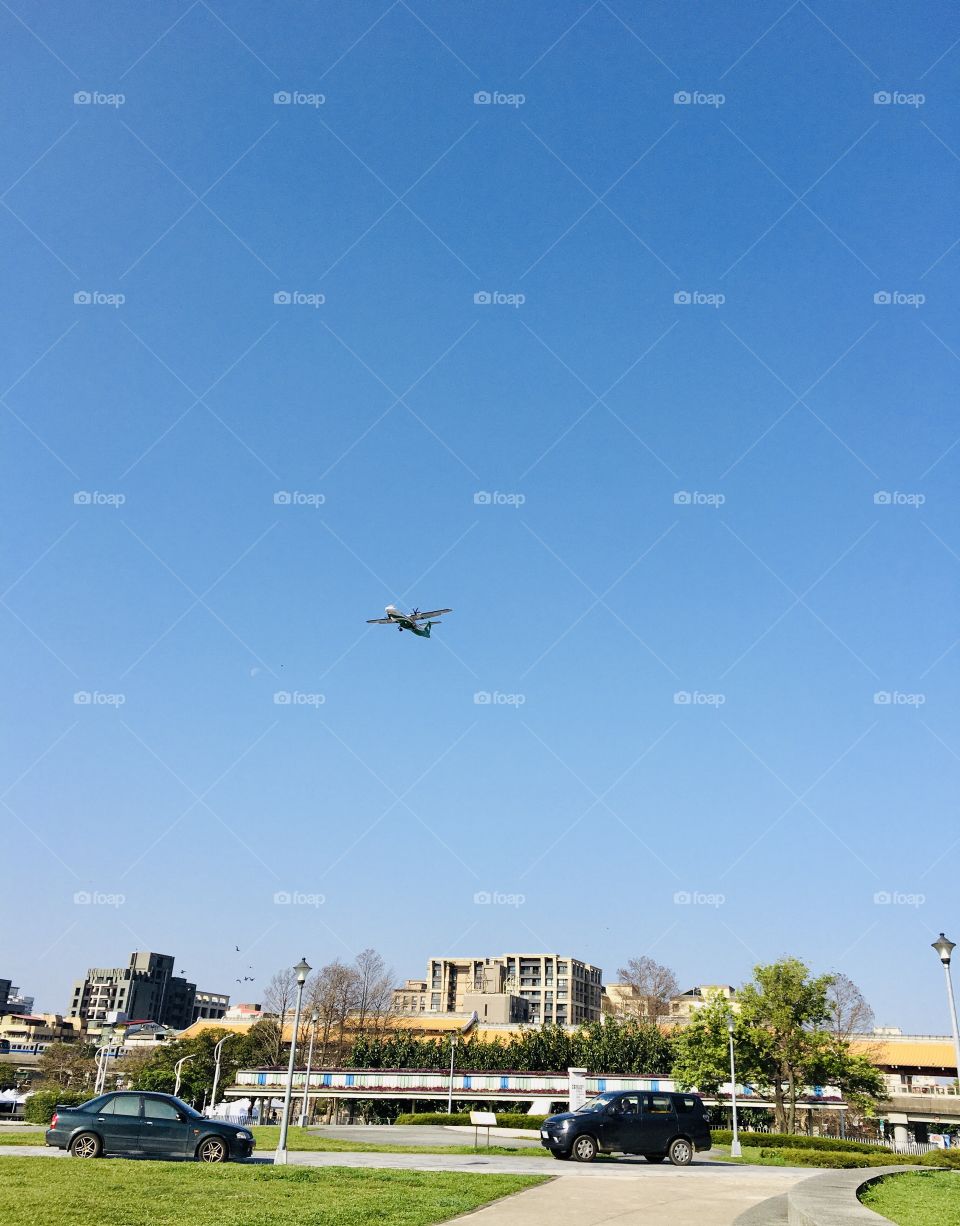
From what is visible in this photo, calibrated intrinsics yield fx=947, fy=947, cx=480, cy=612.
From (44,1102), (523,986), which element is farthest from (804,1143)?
(523,986)

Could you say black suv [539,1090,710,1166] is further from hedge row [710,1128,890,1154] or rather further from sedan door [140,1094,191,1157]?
hedge row [710,1128,890,1154]

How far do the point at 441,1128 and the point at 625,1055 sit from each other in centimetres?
2909

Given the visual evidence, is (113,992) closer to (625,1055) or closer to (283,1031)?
(283,1031)

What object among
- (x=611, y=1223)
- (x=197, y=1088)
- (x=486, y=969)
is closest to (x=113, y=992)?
(x=486, y=969)

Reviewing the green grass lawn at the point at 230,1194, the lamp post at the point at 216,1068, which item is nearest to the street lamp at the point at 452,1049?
the lamp post at the point at 216,1068

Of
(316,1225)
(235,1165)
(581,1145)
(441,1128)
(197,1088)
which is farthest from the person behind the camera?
(197,1088)

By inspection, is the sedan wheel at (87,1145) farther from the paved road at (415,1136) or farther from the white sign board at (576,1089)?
the white sign board at (576,1089)

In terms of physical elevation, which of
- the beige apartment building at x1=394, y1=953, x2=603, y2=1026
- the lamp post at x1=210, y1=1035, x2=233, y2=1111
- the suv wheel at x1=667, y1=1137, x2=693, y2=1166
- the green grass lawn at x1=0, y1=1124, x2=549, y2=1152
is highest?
the beige apartment building at x1=394, y1=953, x2=603, y2=1026

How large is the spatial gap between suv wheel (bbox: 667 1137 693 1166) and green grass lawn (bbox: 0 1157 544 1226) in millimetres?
7748

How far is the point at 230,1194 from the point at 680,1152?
14291 mm

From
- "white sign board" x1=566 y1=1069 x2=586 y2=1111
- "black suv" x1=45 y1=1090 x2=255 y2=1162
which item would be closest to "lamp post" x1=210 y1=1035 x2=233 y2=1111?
"white sign board" x1=566 y1=1069 x2=586 y2=1111

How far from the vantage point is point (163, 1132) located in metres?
19.1

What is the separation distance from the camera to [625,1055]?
2805 inches

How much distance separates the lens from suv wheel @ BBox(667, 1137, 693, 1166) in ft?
77.2
